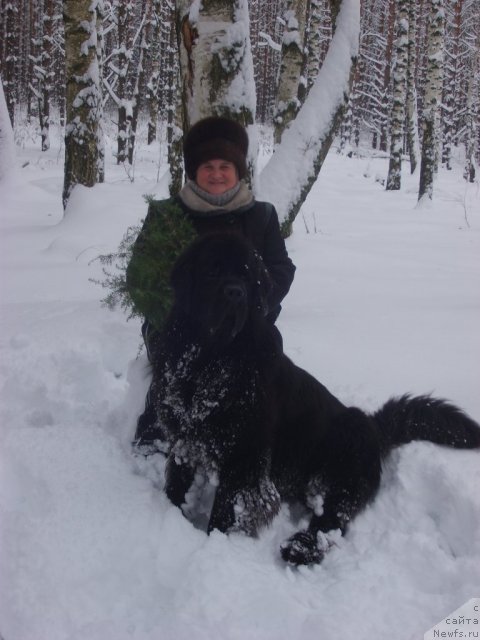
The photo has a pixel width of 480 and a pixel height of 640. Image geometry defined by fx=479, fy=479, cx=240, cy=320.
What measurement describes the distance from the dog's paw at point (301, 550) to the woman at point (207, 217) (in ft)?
3.26

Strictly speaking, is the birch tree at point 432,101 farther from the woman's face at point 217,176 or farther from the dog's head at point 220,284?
the dog's head at point 220,284

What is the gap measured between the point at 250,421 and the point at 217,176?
4.16 feet

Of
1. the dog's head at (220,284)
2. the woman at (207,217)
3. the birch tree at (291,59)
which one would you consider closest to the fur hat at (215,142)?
the woman at (207,217)

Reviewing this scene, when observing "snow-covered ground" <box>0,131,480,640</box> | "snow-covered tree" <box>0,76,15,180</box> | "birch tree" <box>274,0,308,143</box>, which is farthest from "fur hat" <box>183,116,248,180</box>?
"snow-covered tree" <box>0,76,15,180</box>

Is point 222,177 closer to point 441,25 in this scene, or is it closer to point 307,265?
point 307,265

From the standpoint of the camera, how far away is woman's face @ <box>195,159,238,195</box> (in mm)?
2482

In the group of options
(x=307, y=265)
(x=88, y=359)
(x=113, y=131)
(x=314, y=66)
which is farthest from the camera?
(x=113, y=131)

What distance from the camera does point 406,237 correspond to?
804 centimetres

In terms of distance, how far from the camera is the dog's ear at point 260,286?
79.3 inches

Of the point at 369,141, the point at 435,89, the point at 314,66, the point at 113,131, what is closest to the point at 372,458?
the point at 435,89

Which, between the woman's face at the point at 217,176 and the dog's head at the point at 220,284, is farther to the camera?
the woman's face at the point at 217,176

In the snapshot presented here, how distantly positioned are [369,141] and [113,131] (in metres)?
21.7

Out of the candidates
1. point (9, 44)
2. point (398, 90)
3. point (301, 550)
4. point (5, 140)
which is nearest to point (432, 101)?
point (398, 90)

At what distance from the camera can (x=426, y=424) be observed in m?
2.54
